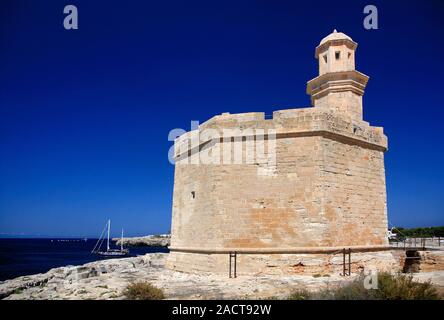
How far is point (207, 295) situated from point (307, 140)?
5174mm

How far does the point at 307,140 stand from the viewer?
10.8 metres

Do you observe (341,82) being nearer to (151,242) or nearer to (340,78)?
(340,78)

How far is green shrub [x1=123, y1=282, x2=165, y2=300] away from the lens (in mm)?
7616

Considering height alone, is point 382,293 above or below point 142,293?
above

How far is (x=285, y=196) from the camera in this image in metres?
10.6

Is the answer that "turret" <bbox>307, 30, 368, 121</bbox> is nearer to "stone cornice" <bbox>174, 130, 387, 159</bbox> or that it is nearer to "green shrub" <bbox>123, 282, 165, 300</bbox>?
"stone cornice" <bbox>174, 130, 387, 159</bbox>

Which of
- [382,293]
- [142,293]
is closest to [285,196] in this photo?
[382,293]

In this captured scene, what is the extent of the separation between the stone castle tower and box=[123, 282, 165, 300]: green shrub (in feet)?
9.90

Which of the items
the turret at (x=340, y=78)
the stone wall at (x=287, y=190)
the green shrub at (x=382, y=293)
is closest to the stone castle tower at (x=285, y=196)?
the stone wall at (x=287, y=190)

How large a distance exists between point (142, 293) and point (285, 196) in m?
4.71

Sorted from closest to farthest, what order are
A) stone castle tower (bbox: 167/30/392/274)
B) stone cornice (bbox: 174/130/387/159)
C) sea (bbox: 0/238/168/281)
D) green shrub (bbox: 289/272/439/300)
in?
1. green shrub (bbox: 289/272/439/300)
2. stone castle tower (bbox: 167/30/392/274)
3. stone cornice (bbox: 174/130/387/159)
4. sea (bbox: 0/238/168/281)

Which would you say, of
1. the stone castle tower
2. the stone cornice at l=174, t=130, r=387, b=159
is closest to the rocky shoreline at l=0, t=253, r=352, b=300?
the stone castle tower

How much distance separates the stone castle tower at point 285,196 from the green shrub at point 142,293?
3018mm
